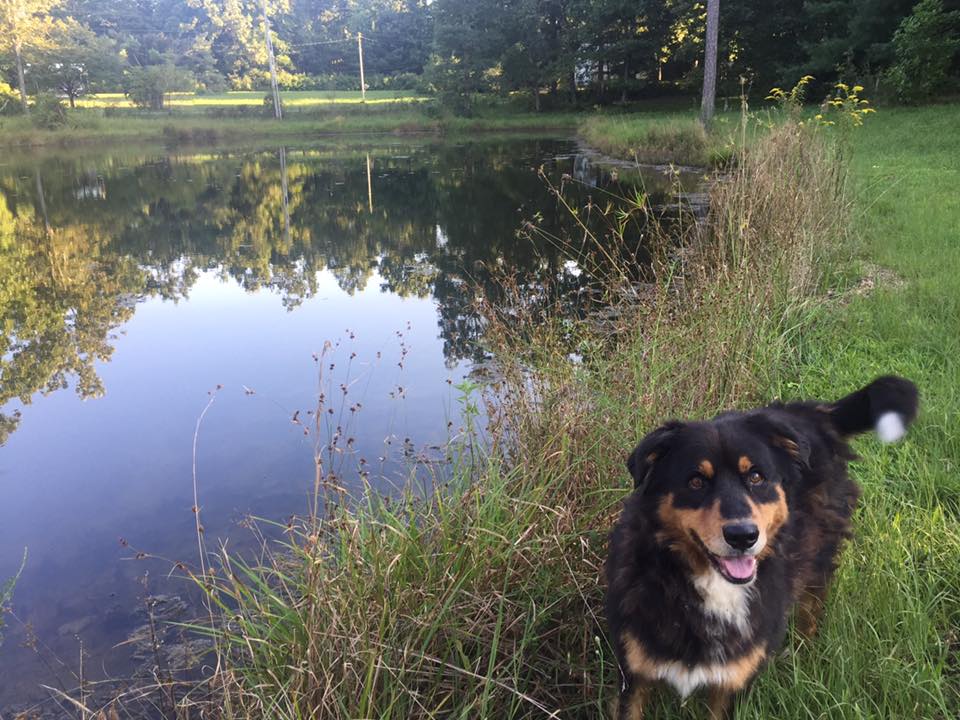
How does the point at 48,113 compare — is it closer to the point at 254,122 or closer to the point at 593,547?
the point at 254,122

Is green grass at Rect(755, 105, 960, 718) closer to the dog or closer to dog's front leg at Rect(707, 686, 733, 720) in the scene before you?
dog's front leg at Rect(707, 686, 733, 720)

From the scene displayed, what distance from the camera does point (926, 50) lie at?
1897 centimetres

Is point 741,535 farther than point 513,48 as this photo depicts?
No

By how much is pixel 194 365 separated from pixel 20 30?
155ft

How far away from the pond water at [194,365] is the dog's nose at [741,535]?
1877 mm

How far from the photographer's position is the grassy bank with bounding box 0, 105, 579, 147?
123 feet

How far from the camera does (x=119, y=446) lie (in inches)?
218

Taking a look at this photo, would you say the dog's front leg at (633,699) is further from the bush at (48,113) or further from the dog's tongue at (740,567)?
the bush at (48,113)

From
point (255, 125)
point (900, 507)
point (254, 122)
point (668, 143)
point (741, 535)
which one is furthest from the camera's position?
point (254, 122)

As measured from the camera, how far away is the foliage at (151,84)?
148 feet

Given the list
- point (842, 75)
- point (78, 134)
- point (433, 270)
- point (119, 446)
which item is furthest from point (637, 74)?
point (119, 446)

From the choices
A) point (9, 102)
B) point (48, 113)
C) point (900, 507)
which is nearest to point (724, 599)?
point (900, 507)

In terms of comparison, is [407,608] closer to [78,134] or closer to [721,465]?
[721,465]

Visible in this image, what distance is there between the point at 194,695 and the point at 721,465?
8.75 feet
